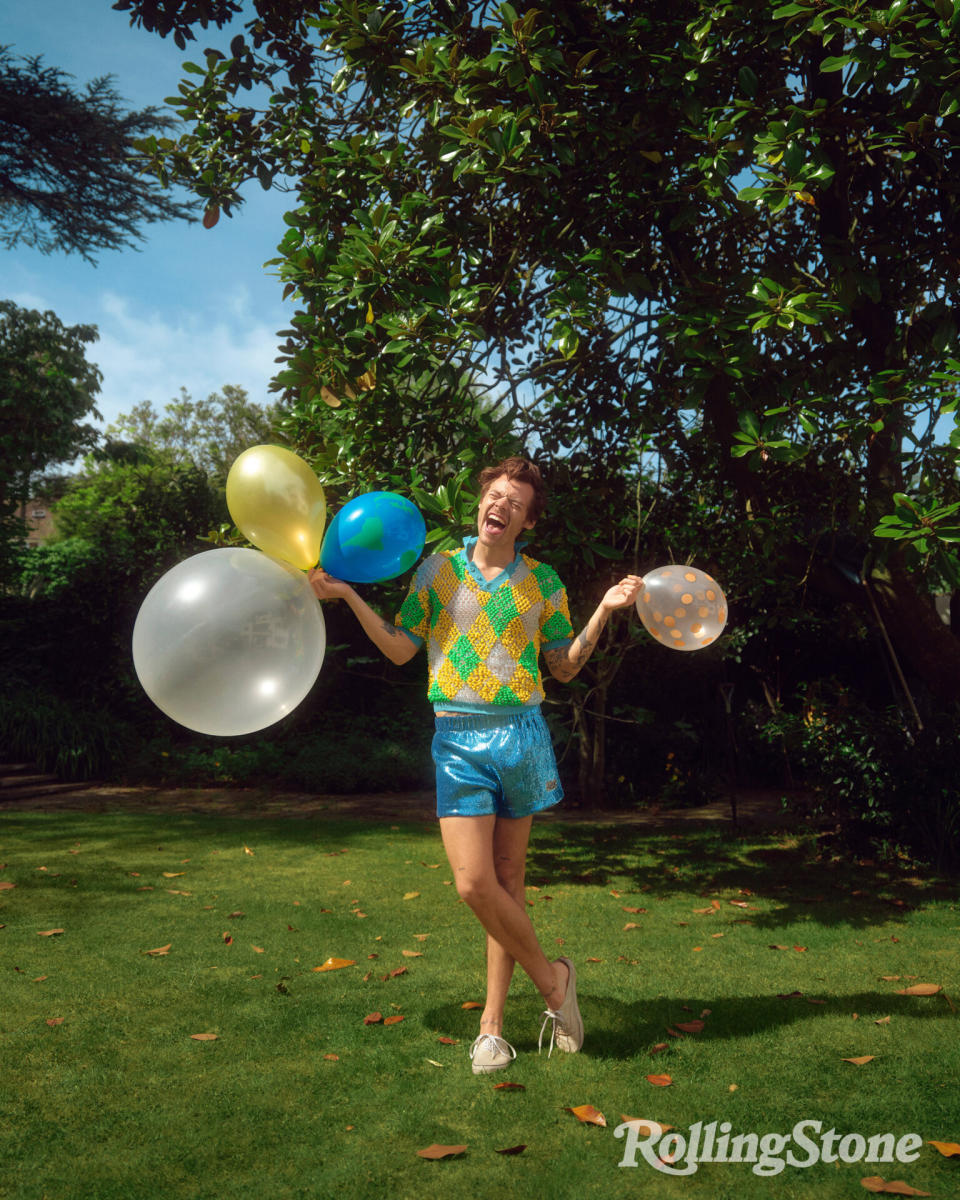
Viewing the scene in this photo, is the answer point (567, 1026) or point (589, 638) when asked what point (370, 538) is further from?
point (567, 1026)

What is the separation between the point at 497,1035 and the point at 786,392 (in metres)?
3.05

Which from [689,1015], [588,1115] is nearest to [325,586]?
[588,1115]

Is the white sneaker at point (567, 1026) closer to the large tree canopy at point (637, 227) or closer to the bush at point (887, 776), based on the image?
the large tree canopy at point (637, 227)

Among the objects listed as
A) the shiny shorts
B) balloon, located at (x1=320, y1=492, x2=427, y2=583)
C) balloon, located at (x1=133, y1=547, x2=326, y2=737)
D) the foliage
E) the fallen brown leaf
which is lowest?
the fallen brown leaf

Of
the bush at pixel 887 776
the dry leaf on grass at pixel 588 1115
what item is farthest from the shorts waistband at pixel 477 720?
the bush at pixel 887 776

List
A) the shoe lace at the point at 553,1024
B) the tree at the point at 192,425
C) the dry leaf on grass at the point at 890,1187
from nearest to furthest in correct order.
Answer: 1. the dry leaf on grass at the point at 890,1187
2. the shoe lace at the point at 553,1024
3. the tree at the point at 192,425

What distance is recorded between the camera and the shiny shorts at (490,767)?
2863mm

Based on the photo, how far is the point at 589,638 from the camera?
299 cm

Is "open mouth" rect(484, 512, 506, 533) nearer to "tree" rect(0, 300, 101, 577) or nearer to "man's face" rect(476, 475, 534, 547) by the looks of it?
"man's face" rect(476, 475, 534, 547)

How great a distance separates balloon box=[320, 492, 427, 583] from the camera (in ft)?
9.23

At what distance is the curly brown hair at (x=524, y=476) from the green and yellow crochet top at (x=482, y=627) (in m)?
0.18

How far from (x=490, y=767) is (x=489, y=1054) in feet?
2.94

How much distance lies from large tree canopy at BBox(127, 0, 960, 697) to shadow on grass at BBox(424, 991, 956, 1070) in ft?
5.61

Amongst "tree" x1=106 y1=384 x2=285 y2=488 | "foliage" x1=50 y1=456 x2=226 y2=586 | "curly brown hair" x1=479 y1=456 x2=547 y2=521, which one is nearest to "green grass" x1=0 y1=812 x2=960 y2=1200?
"curly brown hair" x1=479 y1=456 x2=547 y2=521
